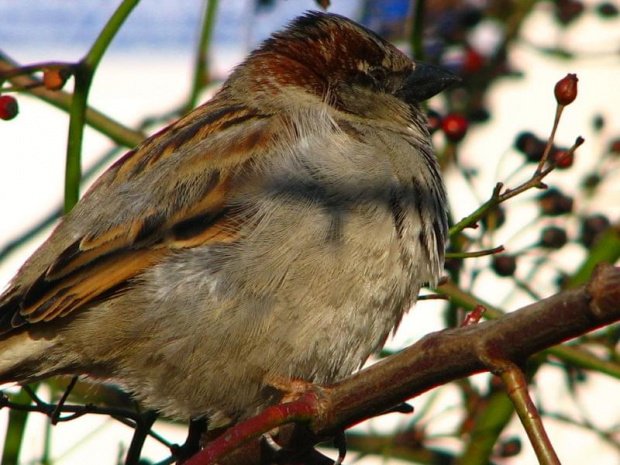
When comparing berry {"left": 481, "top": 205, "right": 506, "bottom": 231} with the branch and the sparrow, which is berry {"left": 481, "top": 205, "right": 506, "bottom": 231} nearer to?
the sparrow

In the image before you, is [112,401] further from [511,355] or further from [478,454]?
[511,355]

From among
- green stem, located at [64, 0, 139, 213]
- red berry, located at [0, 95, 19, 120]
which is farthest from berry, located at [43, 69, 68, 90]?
red berry, located at [0, 95, 19, 120]

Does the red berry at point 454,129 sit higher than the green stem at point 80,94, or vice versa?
the red berry at point 454,129

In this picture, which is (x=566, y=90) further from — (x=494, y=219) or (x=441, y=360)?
(x=441, y=360)

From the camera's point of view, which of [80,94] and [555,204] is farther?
[555,204]

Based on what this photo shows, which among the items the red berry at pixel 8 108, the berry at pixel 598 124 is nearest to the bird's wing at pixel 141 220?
the red berry at pixel 8 108

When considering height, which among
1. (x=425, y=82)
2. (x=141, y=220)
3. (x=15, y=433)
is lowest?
(x=15, y=433)

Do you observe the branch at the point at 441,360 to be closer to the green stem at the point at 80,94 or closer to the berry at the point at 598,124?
the green stem at the point at 80,94

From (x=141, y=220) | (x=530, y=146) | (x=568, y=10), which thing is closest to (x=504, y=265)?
(x=530, y=146)
